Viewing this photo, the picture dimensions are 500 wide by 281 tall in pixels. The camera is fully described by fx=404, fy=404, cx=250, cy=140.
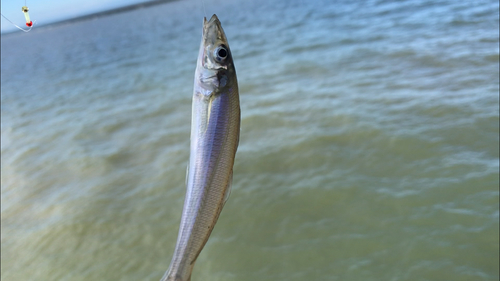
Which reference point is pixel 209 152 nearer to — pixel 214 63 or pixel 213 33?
pixel 214 63

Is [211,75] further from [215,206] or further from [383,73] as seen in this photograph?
[383,73]

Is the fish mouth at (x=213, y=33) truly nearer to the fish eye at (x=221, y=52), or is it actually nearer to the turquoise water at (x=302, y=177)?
the fish eye at (x=221, y=52)

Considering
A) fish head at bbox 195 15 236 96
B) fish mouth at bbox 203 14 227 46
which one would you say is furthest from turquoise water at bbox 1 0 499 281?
fish mouth at bbox 203 14 227 46

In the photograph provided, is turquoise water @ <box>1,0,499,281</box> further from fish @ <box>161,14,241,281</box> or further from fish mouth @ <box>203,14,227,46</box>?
fish mouth @ <box>203,14,227,46</box>

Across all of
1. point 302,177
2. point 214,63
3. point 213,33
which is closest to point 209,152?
point 214,63

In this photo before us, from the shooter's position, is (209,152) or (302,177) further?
(302,177)

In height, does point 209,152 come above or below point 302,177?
above
